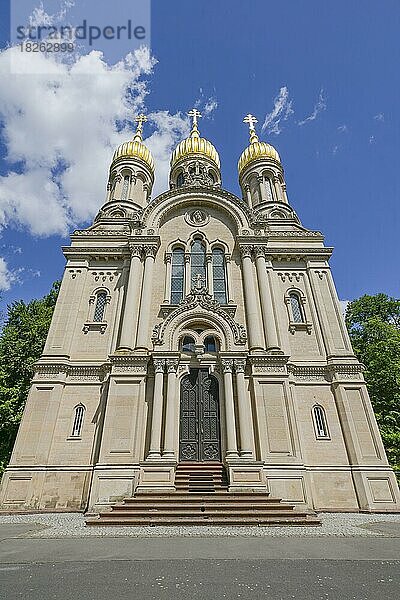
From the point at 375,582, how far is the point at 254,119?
35336mm

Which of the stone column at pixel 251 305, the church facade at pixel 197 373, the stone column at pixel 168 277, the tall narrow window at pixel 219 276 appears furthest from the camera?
the tall narrow window at pixel 219 276

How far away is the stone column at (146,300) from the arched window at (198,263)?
2.23 m

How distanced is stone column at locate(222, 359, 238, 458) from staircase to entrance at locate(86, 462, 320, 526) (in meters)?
1.07

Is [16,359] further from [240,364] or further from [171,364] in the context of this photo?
[240,364]

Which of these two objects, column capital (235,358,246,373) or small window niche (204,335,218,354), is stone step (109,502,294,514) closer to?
column capital (235,358,246,373)

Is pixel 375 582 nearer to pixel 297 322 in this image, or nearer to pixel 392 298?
pixel 297 322

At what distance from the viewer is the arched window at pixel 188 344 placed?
53.7 ft

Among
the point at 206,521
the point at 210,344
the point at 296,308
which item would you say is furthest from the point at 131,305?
the point at 206,521

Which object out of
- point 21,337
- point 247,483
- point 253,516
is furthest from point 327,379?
point 21,337

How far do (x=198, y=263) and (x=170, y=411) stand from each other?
8.49 meters

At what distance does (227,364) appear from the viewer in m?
15.3

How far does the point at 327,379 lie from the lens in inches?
641

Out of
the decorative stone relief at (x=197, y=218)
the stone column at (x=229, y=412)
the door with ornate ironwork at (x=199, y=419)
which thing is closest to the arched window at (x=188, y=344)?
the door with ornate ironwork at (x=199, y=419)

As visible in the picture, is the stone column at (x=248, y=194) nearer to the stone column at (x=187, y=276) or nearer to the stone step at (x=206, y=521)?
the stone column at (x=187, y=276)
